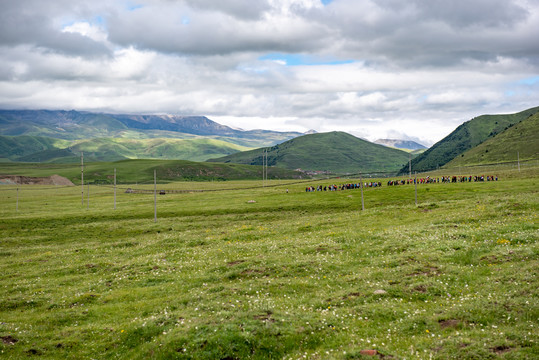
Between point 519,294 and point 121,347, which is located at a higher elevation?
point 519,294

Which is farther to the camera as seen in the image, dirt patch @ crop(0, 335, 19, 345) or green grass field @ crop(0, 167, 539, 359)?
dirt patch @ crop(0, 335, 19, 345)

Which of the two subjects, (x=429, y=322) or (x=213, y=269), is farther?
(x=213, y=269)

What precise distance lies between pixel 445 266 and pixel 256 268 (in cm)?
1198

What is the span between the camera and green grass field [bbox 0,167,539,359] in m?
15.6

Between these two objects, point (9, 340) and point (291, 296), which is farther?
point (291, 296)

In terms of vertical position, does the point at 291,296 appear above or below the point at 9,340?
above

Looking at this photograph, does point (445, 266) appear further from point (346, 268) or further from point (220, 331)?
point (220, 331)

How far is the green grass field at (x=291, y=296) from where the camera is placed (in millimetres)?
15588

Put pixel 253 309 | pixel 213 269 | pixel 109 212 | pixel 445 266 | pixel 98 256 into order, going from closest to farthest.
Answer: pixel 253 309 → pixel 445 266 → pixel 213 269 → pixel 98 256 → pixel 109 212

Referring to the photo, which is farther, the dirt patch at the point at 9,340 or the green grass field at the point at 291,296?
the dirt patch at the point at 9,340

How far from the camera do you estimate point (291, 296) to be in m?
21.6

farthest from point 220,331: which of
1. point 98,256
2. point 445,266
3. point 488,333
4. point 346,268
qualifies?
point 98,256

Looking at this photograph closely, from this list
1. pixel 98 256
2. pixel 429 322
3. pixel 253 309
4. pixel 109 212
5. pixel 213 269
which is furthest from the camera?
pixel 109 212

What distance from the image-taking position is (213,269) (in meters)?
28.5
